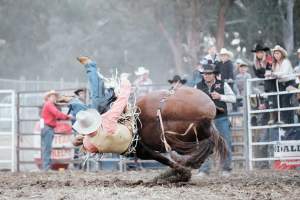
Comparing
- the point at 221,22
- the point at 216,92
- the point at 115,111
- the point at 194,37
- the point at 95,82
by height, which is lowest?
the point at 115,111

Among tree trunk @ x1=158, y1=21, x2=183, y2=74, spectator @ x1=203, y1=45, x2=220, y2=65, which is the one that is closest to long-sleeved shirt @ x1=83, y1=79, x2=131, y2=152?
spectator @ x1=203, y1=45, x2=220, y2=65

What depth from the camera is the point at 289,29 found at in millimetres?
21297

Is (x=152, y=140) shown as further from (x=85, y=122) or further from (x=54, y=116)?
(x=54, y=116)

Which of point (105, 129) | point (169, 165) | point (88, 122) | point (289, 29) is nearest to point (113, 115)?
point (105, 129)

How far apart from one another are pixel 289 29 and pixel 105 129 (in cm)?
1485

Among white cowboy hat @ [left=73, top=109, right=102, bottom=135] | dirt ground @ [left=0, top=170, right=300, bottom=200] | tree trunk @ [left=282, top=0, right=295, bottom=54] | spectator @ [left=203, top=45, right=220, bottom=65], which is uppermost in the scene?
tree trunk @ [left=282, top=0, right=295, bottom=54]

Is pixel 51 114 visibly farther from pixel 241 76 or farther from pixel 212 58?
pixel 241 76

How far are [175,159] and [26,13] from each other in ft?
81.6

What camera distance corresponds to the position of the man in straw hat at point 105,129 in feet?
24.1

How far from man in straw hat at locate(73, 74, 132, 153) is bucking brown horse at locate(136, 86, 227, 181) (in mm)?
353

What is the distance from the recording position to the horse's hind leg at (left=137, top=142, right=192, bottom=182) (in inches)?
313

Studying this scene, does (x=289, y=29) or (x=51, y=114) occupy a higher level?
(x=289, y=29)

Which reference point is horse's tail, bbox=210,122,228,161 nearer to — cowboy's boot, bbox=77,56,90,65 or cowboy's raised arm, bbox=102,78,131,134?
cowboy's raised arm, bbox=102,78,131,134

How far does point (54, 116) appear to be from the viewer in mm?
12742
